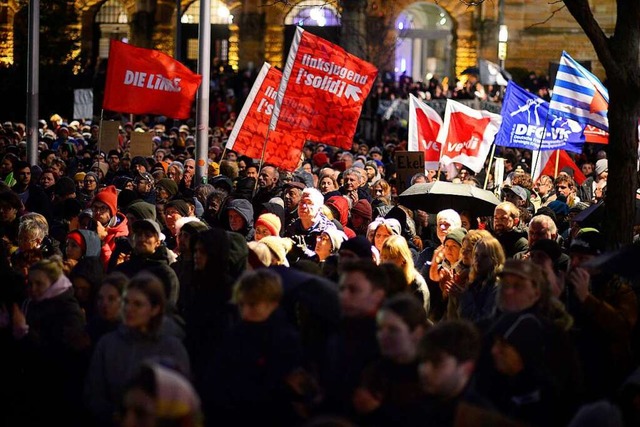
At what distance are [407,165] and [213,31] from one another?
33754 mm

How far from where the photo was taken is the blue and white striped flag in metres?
16.0

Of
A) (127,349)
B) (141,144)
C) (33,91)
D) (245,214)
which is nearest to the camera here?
(127,349)

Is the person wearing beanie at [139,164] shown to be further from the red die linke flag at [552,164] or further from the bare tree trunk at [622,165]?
the bare tree trunk at [622,165]

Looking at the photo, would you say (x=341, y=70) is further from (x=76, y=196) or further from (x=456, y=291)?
(x=456, y=291)

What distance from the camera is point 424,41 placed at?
5825 cm

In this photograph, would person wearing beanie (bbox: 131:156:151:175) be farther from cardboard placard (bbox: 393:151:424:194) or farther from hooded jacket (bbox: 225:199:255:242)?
hooded jacket (bbox: 225:199:255:242)

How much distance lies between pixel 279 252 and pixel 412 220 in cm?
480

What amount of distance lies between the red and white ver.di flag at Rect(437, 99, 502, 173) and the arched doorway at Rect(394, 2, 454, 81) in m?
29.7

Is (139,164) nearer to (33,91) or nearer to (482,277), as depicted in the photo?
(33,91)

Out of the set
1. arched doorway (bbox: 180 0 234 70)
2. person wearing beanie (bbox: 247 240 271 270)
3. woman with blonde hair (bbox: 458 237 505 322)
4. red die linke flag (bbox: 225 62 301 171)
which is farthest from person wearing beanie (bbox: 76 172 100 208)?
arched doorway (bbox: 180 0 234 70)

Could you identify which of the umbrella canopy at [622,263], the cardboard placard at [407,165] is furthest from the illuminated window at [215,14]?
the umbrella canopy at [622,263]

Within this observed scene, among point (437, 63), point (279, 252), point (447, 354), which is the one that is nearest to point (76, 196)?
point (279, 252)

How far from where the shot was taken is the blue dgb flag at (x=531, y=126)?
1797 cm

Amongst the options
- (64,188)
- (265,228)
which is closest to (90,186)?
(64,188)
